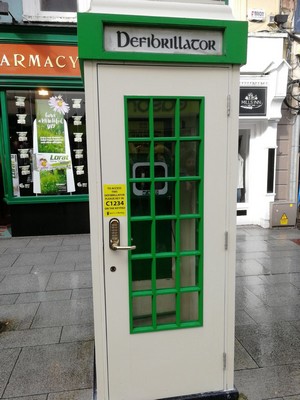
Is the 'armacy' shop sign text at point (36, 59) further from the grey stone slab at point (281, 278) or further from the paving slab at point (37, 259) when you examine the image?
the grey stone slab at point (281, 278)

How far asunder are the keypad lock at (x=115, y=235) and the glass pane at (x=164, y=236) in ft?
0.94

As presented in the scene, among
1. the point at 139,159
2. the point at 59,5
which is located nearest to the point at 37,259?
the point at 139,159

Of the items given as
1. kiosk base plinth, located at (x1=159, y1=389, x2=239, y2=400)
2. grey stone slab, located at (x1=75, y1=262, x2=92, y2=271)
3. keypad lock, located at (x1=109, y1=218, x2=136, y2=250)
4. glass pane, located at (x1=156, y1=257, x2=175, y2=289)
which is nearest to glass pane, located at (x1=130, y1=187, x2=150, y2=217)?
keypad lock, located at (x1=109, y1=218, x2=136, y2=250)

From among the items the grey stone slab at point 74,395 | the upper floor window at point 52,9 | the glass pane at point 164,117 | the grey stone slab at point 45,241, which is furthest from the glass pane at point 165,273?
the upper floor window at point 52,9

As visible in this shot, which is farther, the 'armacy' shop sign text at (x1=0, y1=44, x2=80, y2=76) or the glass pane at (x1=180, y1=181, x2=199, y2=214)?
the 'armacy' shop sign text at (x1=0, y1=44, x2=80, y2=76)

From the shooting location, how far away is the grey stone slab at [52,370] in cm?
295

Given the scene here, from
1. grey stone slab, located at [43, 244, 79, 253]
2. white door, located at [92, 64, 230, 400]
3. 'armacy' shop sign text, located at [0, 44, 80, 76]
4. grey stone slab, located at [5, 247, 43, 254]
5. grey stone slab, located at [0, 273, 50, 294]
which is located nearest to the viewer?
white door, located at [92, 64, 230, 400]

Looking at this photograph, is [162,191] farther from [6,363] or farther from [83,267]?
[83,267]

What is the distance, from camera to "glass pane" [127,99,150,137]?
2.37m

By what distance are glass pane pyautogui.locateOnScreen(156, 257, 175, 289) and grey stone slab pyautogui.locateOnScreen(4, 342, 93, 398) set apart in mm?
1148


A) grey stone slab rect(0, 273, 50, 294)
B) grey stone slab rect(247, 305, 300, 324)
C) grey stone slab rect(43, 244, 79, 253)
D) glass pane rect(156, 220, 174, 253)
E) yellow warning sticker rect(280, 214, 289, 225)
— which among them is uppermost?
glass pane rect(156, 220, 174, 253)

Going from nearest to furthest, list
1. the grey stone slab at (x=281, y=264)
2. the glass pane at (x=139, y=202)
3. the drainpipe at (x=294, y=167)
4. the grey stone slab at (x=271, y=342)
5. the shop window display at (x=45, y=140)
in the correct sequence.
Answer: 1. the glass pane at (x=139, y=202)
2. the grey stone slab at (x=271, y=342)
3. the grey stone slab at (x=281, y=264)
4. the shop window display at (x=45, y=140)
5. the drainpipe at (x=294, y=167)

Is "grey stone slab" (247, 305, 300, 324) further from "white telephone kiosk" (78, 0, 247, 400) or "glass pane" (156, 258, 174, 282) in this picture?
"glass pane" (156, 258, 174, 282)

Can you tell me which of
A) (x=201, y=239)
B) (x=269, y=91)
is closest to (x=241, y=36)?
(x=201, y=239)
